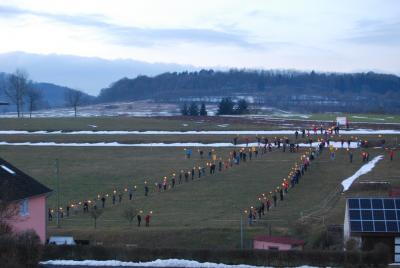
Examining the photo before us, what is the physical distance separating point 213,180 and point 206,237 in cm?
1814

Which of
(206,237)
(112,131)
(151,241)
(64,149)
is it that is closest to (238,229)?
(206,237)

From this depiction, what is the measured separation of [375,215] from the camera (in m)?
24.2

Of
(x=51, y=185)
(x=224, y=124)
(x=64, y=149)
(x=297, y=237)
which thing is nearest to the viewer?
(x=297, y=237)

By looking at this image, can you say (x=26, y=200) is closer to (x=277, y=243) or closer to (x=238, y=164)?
(x=277, y=243)

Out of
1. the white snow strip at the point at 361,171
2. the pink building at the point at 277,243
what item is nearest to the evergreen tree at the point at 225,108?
the white snow strip at the point at 361,171

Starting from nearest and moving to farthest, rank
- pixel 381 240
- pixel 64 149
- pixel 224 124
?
pixel 381 240 < pixel 64 149 < pixel 224 124

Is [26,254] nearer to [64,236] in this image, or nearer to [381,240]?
[381,240]

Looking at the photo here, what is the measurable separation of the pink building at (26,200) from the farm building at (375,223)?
38.4 feet

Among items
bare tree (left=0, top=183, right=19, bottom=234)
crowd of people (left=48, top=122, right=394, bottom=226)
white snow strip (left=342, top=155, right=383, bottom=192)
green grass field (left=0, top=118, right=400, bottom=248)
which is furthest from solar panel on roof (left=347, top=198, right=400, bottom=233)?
white snow strip (left=342, top=155, right=383, bottom=192)

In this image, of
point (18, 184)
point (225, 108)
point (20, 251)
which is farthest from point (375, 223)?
point (225, 108)

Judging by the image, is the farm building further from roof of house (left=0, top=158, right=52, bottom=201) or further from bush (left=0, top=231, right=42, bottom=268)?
roof of house (left=0, top=158, right=52, bottom=201)

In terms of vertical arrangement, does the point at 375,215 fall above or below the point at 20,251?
below

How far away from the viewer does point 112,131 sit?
85688mm

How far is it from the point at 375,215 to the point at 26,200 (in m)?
13.1
